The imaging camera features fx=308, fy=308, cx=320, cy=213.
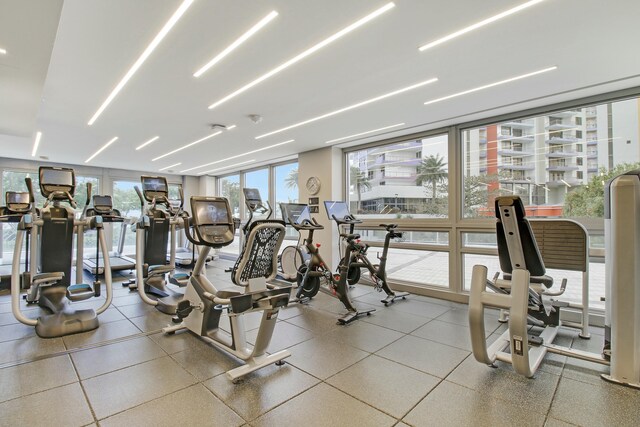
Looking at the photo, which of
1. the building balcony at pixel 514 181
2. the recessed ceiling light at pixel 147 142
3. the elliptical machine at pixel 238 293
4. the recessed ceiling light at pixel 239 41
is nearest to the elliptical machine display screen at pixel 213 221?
the elliptical machine at pixel 238 293

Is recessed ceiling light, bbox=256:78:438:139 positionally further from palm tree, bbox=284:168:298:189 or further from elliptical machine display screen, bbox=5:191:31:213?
elliptical machine display screen, bbox=5:191:31:213

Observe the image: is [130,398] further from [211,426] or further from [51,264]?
[51,264]

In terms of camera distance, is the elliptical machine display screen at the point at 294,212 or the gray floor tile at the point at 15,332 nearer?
the gray floor tile at the point at 15,332

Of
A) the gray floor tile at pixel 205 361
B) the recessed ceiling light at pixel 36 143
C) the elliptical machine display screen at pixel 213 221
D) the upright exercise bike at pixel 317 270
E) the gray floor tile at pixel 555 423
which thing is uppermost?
the recessed ceiling light at pixel 36 143

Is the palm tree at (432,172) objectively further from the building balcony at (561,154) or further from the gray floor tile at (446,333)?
the gray floor tile at (446,333)

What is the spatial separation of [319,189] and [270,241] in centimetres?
394

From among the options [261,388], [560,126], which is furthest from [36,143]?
[560,126]

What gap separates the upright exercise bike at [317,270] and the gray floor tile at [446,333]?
30.1 inches

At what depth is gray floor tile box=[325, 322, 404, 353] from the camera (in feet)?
10.0

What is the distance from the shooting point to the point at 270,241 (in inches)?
102

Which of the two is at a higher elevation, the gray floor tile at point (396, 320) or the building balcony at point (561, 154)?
the building balcony at point (561, 154)

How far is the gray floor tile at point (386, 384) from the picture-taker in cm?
210

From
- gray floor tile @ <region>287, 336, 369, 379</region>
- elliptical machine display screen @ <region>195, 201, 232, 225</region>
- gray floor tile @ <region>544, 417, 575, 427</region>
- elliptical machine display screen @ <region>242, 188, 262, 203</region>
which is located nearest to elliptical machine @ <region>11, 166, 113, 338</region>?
elliptical machine display screen @ <region>195, 201, 232, 225</region>

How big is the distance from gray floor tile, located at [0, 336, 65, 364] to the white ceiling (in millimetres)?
2568
